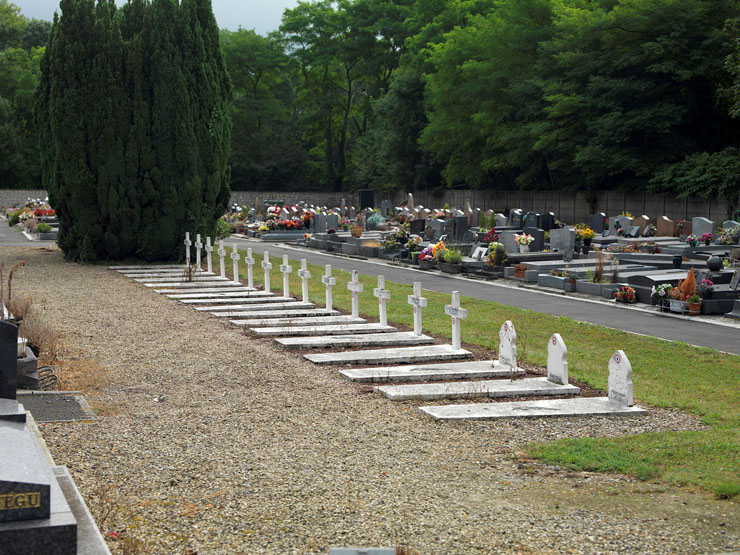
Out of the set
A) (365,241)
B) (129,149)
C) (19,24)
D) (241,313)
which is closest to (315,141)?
(19,24)

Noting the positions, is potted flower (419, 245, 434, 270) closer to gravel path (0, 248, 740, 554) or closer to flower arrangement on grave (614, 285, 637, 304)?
flower arrangement on grave (614, 285, 637, 304)

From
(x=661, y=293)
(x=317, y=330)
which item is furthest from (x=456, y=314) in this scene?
(x=661, y=293)

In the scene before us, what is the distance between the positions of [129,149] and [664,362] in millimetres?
17238

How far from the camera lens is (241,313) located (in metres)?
15.0

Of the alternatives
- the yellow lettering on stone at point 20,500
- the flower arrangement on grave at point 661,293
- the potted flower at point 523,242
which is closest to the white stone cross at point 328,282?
the flower arrangement on grave at point 661,293

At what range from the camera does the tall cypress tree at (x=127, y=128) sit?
23.7 meters

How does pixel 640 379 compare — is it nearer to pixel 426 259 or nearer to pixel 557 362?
pixel 557 362

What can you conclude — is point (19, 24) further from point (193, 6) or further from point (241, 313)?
point (241, 313)

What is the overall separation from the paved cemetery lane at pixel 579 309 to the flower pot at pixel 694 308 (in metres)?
0.58

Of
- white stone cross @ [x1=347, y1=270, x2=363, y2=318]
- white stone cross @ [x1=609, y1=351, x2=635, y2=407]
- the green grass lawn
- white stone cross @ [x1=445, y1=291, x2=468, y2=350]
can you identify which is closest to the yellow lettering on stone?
the green grass lawn

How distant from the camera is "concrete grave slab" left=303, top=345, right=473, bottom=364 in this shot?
35.4ft

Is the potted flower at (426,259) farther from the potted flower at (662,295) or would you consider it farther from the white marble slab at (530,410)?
the white marble slab at (530,410)

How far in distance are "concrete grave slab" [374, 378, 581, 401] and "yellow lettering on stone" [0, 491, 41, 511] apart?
523cm

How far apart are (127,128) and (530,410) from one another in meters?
18.7
